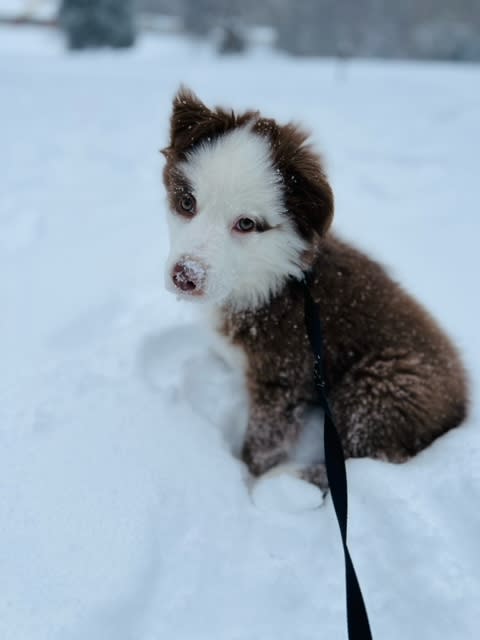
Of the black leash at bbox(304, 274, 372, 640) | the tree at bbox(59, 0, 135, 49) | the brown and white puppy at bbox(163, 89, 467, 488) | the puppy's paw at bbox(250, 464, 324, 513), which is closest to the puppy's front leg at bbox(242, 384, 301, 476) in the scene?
the brown and white puppy at bbox(163, 89, 467, 488)

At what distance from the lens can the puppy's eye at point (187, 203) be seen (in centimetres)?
215

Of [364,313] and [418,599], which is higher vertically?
[364,313]

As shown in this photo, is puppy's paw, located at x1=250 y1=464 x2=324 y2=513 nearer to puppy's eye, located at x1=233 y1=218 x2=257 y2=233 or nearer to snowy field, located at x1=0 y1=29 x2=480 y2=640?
snowy field, located at x1=0 y1=29 x2=480 y2=640

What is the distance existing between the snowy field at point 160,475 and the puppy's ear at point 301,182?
1.54 feet

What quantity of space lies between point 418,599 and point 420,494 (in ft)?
1.39

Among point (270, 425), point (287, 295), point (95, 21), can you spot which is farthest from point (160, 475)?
point (95, 21)

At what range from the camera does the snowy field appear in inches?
67.6

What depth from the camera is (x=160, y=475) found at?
2137mm

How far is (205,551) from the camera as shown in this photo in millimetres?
1924

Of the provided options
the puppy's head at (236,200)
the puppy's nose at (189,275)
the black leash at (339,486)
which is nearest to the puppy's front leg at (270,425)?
the black leash at (339,486)

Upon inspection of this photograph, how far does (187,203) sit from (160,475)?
3.88ft

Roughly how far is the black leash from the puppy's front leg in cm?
53

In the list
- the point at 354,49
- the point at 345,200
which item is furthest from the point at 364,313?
the point at 354,49

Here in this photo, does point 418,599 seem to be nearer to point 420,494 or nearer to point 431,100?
point 420,494
